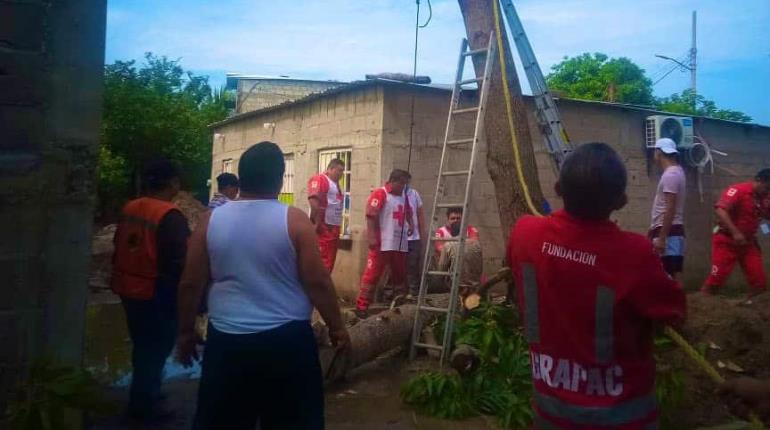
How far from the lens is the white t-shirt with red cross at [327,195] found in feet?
29.0

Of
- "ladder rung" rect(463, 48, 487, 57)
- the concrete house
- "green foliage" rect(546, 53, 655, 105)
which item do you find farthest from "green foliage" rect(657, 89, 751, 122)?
"ladder rung" rect(463, 48, 487, 57)

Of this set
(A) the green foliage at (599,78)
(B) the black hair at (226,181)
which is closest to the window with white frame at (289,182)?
(B) the black hair at (226,181)

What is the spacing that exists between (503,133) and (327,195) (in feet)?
10.2

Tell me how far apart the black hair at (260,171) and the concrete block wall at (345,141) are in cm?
632

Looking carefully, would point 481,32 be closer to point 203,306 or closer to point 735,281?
point 203,306

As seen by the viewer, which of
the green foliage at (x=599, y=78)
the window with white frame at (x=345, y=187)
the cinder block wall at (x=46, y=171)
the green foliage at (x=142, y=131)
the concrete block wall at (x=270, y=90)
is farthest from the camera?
the concrete block wall at (x=270, y=90)

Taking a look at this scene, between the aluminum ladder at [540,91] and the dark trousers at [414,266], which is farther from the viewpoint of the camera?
the dark trousers at [414,266]

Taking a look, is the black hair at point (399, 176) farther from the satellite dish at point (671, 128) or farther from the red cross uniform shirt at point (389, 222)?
the satellite dish at point (671, 128)

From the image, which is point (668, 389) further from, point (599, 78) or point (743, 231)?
point (599, 78)

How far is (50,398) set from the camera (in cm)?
330

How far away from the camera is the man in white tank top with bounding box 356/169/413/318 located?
8.16m

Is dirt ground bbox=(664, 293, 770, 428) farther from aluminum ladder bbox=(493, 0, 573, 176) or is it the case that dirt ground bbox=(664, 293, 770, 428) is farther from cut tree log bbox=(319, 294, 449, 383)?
cut tree log bbox=(319, 294, 449, 383)

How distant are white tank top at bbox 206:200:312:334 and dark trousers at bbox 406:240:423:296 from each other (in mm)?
5864

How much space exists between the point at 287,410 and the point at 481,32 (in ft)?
14.5
